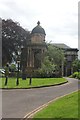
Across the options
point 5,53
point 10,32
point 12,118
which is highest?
point 10,32

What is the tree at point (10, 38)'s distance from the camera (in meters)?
60.9

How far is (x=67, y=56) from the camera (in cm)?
9738

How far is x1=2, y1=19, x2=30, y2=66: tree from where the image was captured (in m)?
60.9

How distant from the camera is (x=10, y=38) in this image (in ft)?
203

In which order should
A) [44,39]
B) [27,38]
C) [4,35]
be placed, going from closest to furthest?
1. [4,35]
2. [27,38]
3. [44,39]

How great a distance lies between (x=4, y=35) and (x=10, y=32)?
157 cm

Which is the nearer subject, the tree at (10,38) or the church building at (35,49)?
the tree at (10,38)

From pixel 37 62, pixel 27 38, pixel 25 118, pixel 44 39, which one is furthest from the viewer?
pixel 44 39

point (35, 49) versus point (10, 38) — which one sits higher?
point (10, 38)

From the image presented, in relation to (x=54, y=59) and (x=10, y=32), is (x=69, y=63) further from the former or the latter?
(x=10, y=32)

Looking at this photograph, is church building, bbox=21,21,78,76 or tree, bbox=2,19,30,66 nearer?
tree, bbox=2,19,30,66

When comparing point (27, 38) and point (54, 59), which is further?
point (54, 59)

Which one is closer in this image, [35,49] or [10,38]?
[10,38]

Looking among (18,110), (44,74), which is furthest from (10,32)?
(18,110)
